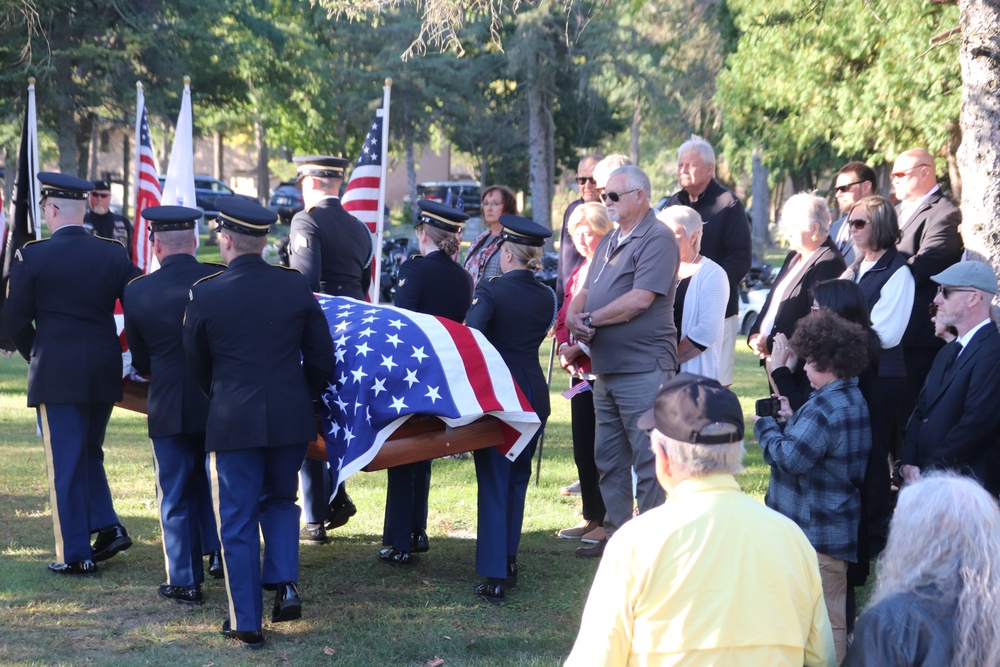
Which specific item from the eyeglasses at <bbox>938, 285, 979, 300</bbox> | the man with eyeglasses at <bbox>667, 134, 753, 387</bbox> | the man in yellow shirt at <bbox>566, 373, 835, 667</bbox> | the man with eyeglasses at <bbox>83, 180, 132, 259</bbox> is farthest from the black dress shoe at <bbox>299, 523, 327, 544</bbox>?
the man with eyeglasses at <bbox>83, 180, 132, 259</bbox>

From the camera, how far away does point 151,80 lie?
2409 centimetres

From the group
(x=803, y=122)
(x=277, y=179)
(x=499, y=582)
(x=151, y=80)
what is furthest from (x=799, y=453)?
(x=277, y=179)

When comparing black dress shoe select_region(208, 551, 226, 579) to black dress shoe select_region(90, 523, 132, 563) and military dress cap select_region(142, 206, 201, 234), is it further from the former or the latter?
military dress cap select_region(142, 206, 201, 234)

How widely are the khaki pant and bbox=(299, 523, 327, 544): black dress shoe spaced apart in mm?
3083

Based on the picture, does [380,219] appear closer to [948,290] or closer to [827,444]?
[948,290]

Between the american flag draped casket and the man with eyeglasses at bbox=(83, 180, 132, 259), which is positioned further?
the man with eyeglasses at bbox=(83, 180, 132, 259)

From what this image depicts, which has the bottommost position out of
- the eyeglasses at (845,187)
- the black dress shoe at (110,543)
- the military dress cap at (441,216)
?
the black dress shoe at (110,543)

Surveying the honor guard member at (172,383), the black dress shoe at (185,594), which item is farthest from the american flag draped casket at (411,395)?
the black dress shoe at (185,594)

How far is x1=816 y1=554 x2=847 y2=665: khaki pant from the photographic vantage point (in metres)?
4.26

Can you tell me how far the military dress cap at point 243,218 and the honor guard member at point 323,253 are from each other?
155cm

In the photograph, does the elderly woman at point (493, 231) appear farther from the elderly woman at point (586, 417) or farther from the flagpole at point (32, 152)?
the flagpole at point (32, 152)

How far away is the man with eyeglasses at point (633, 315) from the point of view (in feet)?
17.5

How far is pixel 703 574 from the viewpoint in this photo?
245 centimetres

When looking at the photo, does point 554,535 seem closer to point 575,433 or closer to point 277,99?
point 575,433
